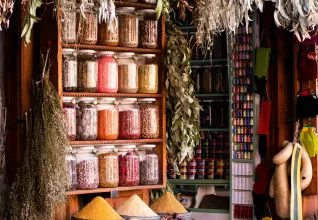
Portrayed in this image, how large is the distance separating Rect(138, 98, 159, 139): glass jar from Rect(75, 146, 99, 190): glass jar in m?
0.46

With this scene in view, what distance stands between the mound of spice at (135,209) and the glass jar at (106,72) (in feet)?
2.59

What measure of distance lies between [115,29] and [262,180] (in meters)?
2.92

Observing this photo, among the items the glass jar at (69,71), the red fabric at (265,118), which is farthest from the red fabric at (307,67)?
the glass jar at (69,71)

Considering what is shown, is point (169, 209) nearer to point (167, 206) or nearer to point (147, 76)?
point (167, 206)

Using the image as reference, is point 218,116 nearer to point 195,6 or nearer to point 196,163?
point 196,163

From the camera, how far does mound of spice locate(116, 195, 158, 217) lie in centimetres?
508

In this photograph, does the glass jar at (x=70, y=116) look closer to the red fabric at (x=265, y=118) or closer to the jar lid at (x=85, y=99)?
the jar lid at (x=85, y=99)

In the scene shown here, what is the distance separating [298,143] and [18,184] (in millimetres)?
3462

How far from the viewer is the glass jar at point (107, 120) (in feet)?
17.1

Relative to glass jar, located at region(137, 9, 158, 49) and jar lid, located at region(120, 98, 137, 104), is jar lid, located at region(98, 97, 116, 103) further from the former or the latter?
glass jar, located at region(137, 9, 158, 49)

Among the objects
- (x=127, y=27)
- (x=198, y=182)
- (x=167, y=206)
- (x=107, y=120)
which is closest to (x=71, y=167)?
(x=107, y=120)

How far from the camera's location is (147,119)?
541 centimetres

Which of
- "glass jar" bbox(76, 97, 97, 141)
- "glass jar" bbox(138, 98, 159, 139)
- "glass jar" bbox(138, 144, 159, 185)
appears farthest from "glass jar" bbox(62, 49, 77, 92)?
"glass jar" bbox(138, 144, 159, 185)

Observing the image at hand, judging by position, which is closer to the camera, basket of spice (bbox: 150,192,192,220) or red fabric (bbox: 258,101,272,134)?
basket of spice (bbox: 150,192,192,220)
